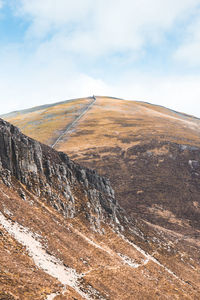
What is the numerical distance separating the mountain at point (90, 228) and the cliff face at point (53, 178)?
152 mm

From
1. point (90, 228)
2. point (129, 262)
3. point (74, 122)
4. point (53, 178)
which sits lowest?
point (129, 262)

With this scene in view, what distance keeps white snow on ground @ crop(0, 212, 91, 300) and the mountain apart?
124mm

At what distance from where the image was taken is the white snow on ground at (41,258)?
23547 millimetres

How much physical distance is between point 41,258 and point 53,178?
19321mm

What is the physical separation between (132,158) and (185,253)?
179ft

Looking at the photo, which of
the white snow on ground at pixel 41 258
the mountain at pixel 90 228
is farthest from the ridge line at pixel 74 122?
the white snow on ground at pixel 41 258

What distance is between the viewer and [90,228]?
1528 inches

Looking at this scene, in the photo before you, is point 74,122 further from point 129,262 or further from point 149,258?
point 129,262

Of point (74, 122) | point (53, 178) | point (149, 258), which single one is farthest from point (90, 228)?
point (74, 122)

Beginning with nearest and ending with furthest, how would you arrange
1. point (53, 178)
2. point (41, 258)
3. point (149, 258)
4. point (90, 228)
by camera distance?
point (41, 258), point (90, 228), point (149, 258), point (53, 178)

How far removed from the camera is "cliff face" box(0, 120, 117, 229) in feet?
124

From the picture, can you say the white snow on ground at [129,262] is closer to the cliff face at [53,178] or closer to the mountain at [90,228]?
the mountain at [90,228]

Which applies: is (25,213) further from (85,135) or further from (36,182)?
(85,135)

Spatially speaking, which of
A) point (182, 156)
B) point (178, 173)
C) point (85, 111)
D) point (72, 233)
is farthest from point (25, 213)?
point (85, 111)
